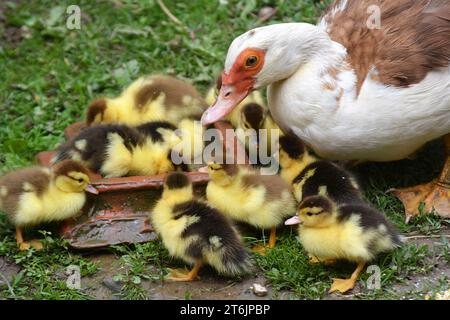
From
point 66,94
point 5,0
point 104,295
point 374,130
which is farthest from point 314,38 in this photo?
point 5,0

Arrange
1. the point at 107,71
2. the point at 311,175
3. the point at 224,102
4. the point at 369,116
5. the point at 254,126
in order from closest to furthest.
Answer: the point at 369,116 → the point at 311,175 → the point at 224,102 → the point at 254,126 → the point at 107,71

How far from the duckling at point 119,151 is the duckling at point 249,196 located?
43 centimetres

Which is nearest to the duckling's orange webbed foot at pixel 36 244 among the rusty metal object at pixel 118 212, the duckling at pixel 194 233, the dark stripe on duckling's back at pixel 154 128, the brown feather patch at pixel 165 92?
the rusty metal object at pixel 118 212

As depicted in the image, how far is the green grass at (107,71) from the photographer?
13.9ft

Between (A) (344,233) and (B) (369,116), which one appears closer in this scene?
(A) (344,233)

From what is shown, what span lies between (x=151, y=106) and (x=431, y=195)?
174cm

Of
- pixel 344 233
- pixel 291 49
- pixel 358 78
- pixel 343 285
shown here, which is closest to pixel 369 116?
pixel 358 78

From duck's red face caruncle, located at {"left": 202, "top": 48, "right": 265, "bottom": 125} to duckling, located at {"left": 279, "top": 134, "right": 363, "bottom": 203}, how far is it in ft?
1.15

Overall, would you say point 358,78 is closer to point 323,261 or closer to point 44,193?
point 323,261

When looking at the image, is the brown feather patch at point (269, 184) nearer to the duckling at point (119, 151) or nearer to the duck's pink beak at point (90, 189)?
the duckling at point (119, 151)

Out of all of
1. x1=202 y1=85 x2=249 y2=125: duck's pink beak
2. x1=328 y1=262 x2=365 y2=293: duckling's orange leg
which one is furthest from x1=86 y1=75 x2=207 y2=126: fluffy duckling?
x1=328 y1=262 x2=365 y2=293: duckling's orange leg

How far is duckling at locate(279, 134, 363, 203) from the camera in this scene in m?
4.19

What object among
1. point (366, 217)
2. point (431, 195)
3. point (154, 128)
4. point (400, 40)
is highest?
point (400, 40)

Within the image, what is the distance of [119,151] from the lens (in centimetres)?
446
